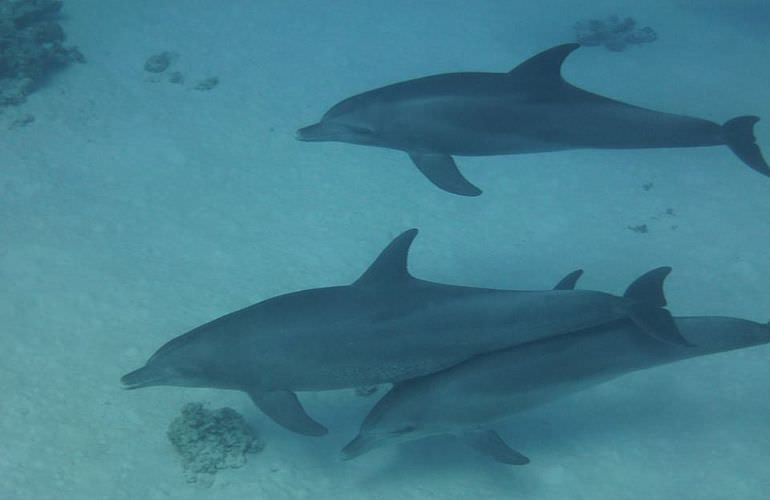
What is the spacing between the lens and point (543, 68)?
6.33m

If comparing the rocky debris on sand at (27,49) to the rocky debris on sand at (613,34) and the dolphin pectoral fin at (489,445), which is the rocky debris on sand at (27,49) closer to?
the dolphin pectoral fin at (489,445)

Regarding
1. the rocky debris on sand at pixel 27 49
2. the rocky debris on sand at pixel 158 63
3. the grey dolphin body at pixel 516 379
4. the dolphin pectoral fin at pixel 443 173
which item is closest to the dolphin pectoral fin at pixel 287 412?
the grey dolphin body at pixel 516 379

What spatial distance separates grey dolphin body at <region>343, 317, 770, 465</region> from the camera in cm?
525

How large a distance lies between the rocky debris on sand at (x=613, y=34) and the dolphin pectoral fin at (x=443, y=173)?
11.2m

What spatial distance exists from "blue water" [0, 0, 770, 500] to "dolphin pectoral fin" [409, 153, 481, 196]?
1981 millimetres

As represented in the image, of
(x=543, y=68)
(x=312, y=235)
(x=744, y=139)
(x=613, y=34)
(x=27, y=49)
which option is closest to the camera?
(x=543, y=68)

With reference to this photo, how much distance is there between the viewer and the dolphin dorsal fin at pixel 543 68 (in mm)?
6238

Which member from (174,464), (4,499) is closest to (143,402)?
(174,464)

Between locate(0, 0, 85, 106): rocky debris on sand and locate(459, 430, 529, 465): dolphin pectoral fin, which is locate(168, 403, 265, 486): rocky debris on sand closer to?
locate(459, 430, 529, 465): dolphin pectoral fin

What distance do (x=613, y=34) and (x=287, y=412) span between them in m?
15.4

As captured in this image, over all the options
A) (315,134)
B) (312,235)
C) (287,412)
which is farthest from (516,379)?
(312,235)

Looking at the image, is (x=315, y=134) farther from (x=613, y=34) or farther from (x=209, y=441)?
(x=613, y=34)

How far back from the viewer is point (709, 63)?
15188 mm

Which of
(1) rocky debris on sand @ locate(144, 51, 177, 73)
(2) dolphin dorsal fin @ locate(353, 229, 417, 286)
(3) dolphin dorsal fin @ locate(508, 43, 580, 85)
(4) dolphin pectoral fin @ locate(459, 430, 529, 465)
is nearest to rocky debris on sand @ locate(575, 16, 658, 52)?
(1) rocky debris on sand @ locate(144, 51, 177, 73)
